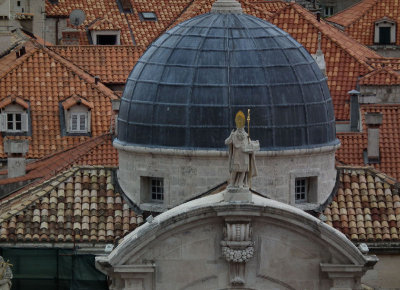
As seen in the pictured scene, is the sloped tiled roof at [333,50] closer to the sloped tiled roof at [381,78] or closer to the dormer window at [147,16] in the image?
the sloped tiled roof at [381,78]

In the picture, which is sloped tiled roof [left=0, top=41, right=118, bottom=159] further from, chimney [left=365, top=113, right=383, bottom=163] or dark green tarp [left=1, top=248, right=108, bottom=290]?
dark green tarp [left=1, top=248, right=108, bottom=290]

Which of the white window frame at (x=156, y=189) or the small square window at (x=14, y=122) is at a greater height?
the white window frame at (x=156, y=189)

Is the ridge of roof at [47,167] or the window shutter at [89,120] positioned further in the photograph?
the window shutter at [89,120]

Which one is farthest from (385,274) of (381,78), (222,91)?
(381,78)

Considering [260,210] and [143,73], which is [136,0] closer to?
[143,73]

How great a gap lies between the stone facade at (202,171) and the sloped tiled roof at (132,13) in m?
56.5

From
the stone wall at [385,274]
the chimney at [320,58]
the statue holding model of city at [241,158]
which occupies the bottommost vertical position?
the stone wall at [385,274]

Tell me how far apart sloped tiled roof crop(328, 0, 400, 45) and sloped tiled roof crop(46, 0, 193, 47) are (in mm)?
11033

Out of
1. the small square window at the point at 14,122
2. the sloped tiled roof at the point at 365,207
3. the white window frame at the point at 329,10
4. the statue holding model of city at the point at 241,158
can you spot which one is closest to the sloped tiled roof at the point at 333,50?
the small square window at the point at 14,122

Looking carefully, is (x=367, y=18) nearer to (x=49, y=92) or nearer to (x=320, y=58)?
(x=49, y=92)

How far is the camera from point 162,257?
208 feet

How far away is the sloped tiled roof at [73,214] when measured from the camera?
72.9 meters

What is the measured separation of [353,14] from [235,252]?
280 feet

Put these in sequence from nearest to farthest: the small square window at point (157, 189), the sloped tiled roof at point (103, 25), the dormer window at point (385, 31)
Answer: the small square window at point (157, 189)
the sloped tiled roof at point (103, 25)
the dormer window at point (385, 31)
